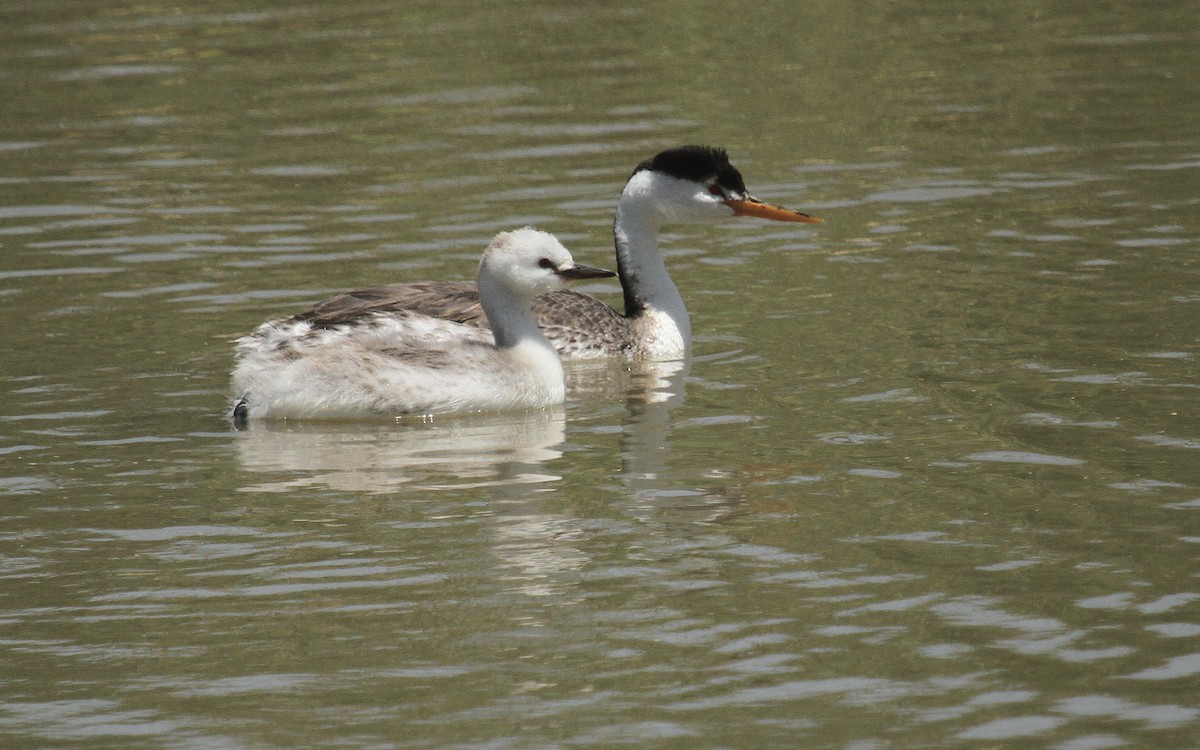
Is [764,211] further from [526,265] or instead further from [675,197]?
[526,265]

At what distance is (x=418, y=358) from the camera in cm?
1039

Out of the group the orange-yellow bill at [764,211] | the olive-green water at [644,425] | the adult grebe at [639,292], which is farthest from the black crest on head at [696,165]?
the olive-green water at [644,425]

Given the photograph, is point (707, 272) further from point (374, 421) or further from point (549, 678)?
point (549, 678)

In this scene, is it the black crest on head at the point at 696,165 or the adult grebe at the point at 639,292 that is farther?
the black crest on head at the point at 696,165

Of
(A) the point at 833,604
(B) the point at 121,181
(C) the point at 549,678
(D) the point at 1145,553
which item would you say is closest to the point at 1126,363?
(D) the point at 1145,553

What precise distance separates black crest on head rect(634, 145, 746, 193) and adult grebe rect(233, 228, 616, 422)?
7.06 ft

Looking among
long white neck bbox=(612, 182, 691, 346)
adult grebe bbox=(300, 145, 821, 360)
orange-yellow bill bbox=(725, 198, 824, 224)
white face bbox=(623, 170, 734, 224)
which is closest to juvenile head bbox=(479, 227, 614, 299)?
adult grebe bbox=(300, 145, 821, 360)

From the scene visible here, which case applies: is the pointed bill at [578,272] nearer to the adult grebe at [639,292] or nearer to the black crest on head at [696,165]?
the adult grebe at [639,292]

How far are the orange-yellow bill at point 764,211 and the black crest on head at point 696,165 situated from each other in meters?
0.14

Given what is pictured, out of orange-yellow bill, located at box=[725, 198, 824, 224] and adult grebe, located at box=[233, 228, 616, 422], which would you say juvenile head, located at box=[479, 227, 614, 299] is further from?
orange-yellow bill, located at box=[725, 198, 824, 224]

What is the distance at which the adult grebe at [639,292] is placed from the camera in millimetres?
11266

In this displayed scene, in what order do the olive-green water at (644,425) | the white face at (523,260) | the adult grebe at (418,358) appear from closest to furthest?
the olive-green water at (644,425), the adult grebe at (418,358), the white face at (523,260)

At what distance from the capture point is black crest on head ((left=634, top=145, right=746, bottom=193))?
1271 cm

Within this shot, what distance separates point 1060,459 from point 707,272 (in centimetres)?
503
